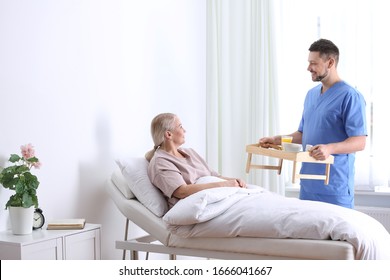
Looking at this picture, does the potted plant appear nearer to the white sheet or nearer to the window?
the white sheet

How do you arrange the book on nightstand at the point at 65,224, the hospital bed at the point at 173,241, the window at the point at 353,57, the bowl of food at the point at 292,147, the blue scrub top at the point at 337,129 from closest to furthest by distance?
the hospital bed at the point at 173,241 < the book on nightstand at the point at 65,224 < the bowl of food at the point at 292,147 < the blue scrub top at the point at 337,129 < the window at the point at 353,57

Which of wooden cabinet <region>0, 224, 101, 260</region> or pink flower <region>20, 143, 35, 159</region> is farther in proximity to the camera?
pink flower <region>20, 143, 35, 159</region>

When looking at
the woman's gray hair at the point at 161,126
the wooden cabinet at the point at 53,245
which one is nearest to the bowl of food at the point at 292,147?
the woman's gray hair at the point at 161,126

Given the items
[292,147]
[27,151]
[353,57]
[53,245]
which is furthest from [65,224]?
[353,57]

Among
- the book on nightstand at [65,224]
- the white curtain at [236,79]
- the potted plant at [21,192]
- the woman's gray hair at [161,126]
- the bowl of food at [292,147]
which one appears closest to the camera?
the potted plant at [21,192]

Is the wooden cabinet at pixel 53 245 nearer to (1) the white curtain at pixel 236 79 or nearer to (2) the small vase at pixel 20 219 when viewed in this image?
(2) the small vase at pixel 20 219

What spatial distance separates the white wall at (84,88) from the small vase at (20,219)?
0.11m

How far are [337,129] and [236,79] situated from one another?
56.7 inches

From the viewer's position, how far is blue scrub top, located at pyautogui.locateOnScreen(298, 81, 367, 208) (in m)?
2.85

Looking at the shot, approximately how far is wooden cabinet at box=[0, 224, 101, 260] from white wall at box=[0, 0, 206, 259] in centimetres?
23

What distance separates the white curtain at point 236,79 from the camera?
4.07m

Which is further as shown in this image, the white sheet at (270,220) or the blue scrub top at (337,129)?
the blue scrub top at (337,129)

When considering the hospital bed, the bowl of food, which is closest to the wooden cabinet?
the hospital bed

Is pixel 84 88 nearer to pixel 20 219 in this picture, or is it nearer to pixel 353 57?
pixel 20 219
